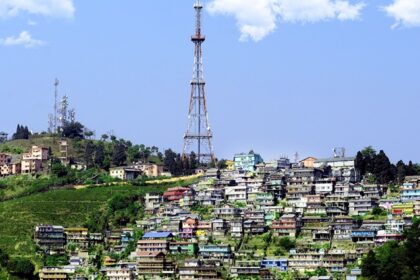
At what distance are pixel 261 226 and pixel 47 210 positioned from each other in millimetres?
17549

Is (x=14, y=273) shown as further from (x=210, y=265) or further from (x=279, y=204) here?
(x=279, y=204)

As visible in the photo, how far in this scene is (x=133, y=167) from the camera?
317ft

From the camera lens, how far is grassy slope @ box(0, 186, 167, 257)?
79750mm

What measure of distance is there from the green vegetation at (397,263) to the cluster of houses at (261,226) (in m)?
2.00

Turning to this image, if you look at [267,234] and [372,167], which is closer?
[267,234]

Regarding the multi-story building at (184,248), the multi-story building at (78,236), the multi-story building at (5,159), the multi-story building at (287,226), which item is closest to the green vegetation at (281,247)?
the multi-story building at (287,226)

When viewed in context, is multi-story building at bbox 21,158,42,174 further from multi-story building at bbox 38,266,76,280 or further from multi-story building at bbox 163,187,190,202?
multi-story building at bbox 38,266,76,280

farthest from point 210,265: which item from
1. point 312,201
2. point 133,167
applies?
point 133,167

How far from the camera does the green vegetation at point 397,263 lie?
206 ft

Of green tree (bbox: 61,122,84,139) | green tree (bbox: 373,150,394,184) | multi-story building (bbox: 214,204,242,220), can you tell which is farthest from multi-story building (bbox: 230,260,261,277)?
green tree (bbox: 61,122,84,139)

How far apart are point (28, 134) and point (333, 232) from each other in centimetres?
4451

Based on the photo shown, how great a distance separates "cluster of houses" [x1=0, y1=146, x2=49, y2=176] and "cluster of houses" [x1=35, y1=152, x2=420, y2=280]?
51.9ft

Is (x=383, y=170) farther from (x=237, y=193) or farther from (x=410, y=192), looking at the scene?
(x=237, y=193)

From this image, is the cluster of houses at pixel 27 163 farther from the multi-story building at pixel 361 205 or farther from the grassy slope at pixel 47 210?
the multi-story building at pixel 361 205
